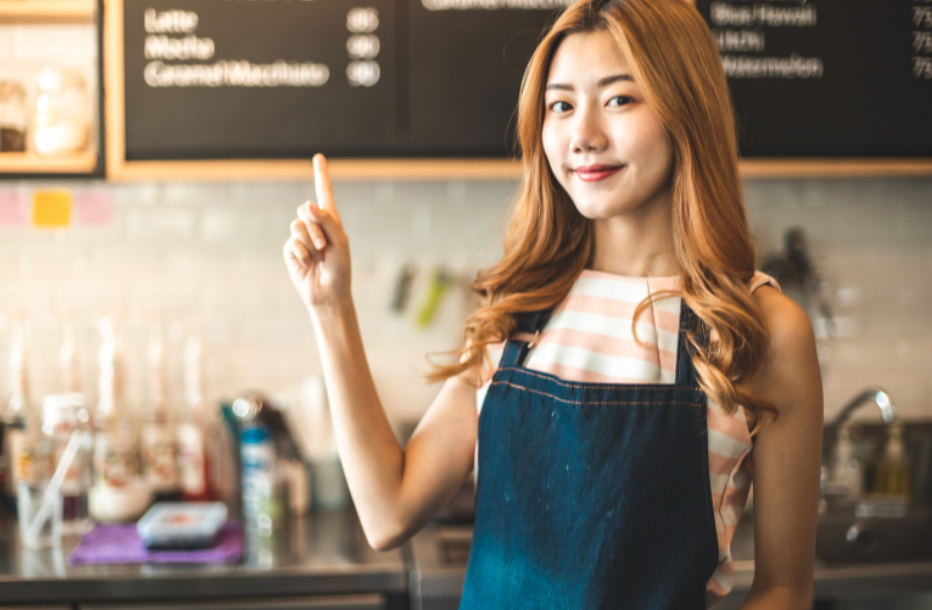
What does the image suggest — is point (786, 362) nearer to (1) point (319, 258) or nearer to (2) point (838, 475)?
(1) point (319, 258)

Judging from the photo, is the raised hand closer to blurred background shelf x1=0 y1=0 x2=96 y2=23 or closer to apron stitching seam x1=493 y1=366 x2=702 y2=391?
apron stitching seam x1=493 y1=366 x2=702 y2=391

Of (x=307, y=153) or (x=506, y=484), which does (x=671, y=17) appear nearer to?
(x=506, y=484)

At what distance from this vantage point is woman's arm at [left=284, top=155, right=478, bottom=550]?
1.00 m

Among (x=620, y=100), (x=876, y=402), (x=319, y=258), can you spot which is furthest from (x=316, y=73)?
(x=876, y=402)

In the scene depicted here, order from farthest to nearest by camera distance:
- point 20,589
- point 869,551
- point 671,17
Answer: point 869,551 → point 20,589 → point 671,17

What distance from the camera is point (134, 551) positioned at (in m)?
1.61

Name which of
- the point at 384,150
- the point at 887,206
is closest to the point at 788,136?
the point at 887,206

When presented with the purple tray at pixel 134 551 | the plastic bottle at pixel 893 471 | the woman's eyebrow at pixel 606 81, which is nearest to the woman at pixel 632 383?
the woman's eyebrow at pixel 606 81

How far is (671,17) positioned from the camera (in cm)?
97

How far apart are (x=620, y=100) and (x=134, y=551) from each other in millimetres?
1372

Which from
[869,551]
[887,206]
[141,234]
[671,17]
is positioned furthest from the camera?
[887,206]

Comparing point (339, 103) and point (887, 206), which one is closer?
point (339, 103)

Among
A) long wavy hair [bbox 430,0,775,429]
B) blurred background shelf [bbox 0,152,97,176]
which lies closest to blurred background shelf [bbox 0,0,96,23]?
blurred background shelf [bbox 0,152,97,176]

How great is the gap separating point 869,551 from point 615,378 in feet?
3.65
